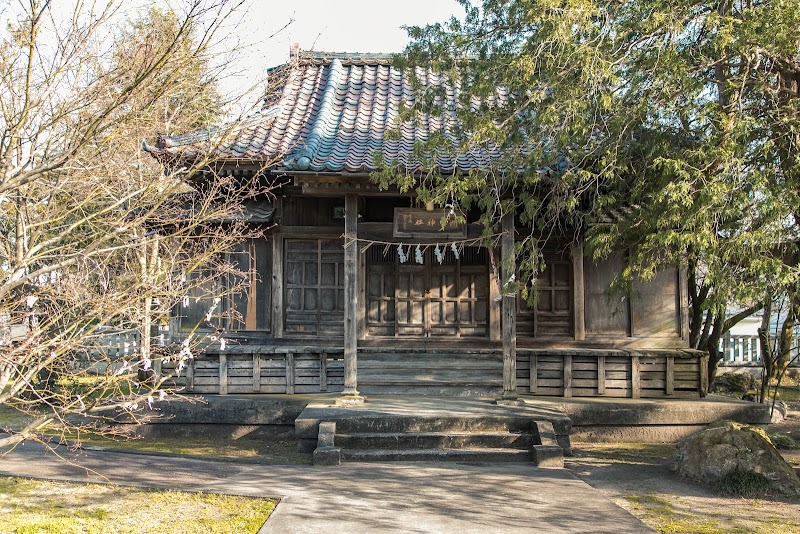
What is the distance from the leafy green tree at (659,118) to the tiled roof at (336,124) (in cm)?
89

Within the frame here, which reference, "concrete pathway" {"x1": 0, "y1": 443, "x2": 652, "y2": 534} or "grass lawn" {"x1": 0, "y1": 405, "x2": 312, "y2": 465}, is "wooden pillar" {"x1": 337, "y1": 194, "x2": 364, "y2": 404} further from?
"concrete pathway" {"x1": 0, "y1": 443, "x2": 652, "y2": 534}

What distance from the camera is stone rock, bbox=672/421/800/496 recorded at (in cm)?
827

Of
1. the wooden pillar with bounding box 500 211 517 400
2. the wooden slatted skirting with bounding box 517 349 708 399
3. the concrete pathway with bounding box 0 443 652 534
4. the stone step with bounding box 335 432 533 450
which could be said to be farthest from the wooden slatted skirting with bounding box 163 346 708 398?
the concrete pathway with bounding box 0 443 652 534

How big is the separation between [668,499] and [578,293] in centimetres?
510

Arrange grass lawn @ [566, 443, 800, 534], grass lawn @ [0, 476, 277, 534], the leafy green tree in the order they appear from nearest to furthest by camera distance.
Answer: grass lawn @ [0, 476, 277, 534] < grass lawn @ [566, 443, 800, 534] < the leafy green tree

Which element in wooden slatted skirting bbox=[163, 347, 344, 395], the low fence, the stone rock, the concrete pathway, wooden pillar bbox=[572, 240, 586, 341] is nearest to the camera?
the concrete pathway

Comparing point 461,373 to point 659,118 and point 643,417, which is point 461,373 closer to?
point 643,417

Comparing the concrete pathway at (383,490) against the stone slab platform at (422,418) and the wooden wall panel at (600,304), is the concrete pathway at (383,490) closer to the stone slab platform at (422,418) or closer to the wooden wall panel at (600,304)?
the stone slab platform at (422,418)

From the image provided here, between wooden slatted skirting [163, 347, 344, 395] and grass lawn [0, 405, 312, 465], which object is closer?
grass lawn [0, 405, 312, 465]

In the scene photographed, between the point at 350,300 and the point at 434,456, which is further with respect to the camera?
the point at 350,300

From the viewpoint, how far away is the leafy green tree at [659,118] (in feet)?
25.6

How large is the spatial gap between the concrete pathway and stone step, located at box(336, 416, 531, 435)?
2.76ft

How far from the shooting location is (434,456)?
31.0 ft

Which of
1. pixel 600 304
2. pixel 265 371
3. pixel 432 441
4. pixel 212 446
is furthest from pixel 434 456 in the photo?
pixel 600 304
